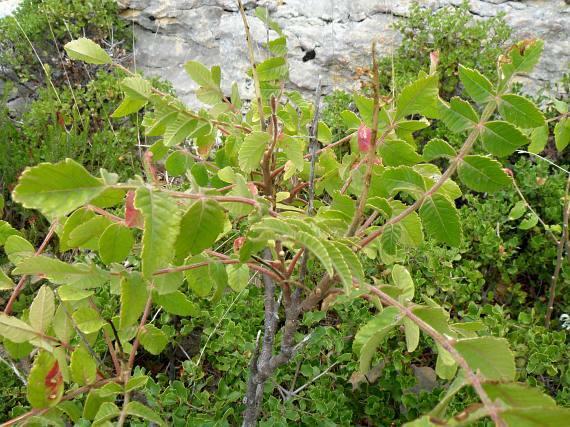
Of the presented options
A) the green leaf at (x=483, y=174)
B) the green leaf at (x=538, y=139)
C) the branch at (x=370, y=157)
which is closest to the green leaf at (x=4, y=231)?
the branch at (x=370, y=157)

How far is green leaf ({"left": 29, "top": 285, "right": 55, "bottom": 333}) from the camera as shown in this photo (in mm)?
1110

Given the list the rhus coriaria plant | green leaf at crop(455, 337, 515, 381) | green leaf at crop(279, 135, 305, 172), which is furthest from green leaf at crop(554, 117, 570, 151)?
green leaf at crop(455, 337, 515, 381)

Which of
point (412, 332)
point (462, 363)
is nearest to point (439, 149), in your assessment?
point (412, 332)

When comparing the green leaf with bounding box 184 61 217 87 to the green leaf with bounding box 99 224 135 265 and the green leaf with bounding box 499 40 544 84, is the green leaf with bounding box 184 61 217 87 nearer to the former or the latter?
the green leaf with bounding box 99 224 135 265

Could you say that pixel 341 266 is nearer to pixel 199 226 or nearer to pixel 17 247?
pixel 199 226

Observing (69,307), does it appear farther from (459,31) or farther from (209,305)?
(459,31)

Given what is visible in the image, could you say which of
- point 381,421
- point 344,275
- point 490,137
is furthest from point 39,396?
point 381,421

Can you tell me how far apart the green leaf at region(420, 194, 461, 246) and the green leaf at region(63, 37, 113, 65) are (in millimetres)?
871

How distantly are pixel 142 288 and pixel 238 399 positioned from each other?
85 cm

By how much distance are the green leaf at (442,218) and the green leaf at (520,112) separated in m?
0.19

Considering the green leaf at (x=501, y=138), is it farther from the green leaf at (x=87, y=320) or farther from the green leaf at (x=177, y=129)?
the green leaf at (x=87, y=320)

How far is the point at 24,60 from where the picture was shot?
4.54 m

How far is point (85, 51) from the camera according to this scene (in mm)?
1296

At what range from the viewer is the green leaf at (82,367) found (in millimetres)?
Answer: 1061
